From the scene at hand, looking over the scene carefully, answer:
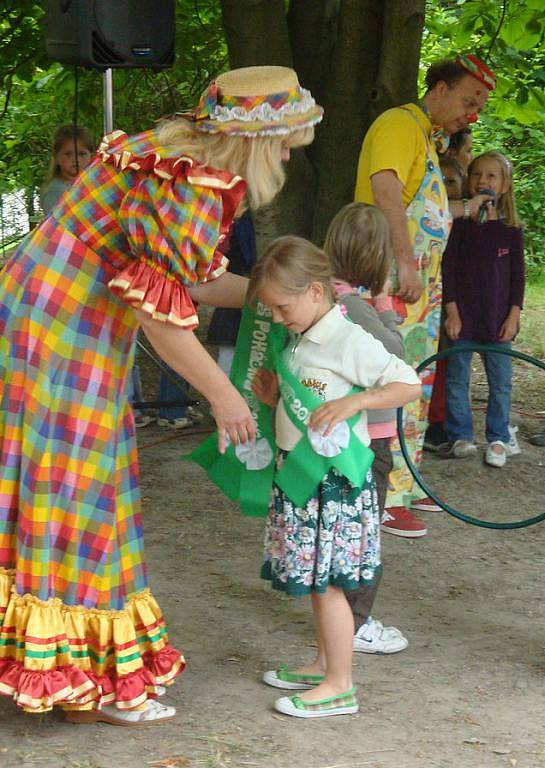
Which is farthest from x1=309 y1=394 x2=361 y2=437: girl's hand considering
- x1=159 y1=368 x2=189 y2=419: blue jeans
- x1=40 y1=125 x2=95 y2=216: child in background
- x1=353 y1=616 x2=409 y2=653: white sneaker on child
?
x1=40 y1=125 x2=95 y2=216: child in background

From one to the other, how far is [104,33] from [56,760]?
3465 mm

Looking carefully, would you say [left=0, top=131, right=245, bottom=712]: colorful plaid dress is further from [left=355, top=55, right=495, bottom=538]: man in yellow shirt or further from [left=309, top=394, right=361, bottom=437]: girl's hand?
[left=355, top=55, right=495, bottom=538]: man in yellow shirt

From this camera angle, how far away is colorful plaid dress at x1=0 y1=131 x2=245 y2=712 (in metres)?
2.85

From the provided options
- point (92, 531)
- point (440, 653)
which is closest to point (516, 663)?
point (440, 653)

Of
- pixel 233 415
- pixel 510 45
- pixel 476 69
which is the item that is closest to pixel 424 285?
pixel 476 69

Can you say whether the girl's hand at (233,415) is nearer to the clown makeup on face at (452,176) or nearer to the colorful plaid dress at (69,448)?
the colorful plaid dress at (69,448)

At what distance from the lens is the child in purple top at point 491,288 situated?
6.02 m

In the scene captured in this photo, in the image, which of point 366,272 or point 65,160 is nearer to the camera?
point 366,272

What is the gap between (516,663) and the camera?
3666mm

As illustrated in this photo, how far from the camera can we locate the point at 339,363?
3.04 m

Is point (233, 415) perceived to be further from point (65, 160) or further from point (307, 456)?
point (65, 160)

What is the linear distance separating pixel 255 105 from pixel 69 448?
97 cm

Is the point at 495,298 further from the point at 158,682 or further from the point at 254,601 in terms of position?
the point at 158,682

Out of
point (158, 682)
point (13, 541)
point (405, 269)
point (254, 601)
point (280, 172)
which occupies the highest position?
point (280, 172)
